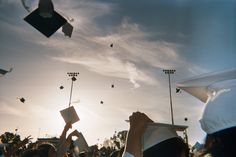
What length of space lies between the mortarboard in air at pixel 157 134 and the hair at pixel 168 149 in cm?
7

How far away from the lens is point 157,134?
242 centimetres

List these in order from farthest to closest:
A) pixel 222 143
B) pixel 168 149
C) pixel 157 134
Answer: pixel 157 134 → pixel 168 149 → pixel 222 143

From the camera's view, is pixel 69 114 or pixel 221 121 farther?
pixel 69 114

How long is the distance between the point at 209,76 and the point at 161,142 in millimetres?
652

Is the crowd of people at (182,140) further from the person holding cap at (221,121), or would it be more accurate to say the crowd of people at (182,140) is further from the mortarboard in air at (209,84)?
the mortarboard in air at (209,84)

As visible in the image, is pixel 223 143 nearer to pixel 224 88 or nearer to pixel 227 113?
pixel 227 113

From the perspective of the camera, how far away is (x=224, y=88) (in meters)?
1.47

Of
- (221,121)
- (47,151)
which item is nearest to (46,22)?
(47,151)

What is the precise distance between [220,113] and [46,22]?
4752mm

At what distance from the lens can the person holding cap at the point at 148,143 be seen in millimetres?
2043

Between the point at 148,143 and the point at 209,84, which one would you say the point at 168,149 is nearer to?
the point at 148,143

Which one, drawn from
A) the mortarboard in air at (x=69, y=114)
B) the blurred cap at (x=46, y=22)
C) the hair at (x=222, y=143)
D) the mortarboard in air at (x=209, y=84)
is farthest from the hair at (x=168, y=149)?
the mortarboard in air at (x=69, y=114)

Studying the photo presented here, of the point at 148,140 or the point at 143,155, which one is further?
the point at 148,140

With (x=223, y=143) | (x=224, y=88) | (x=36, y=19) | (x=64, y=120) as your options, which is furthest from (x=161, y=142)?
(x=64, y=120)
